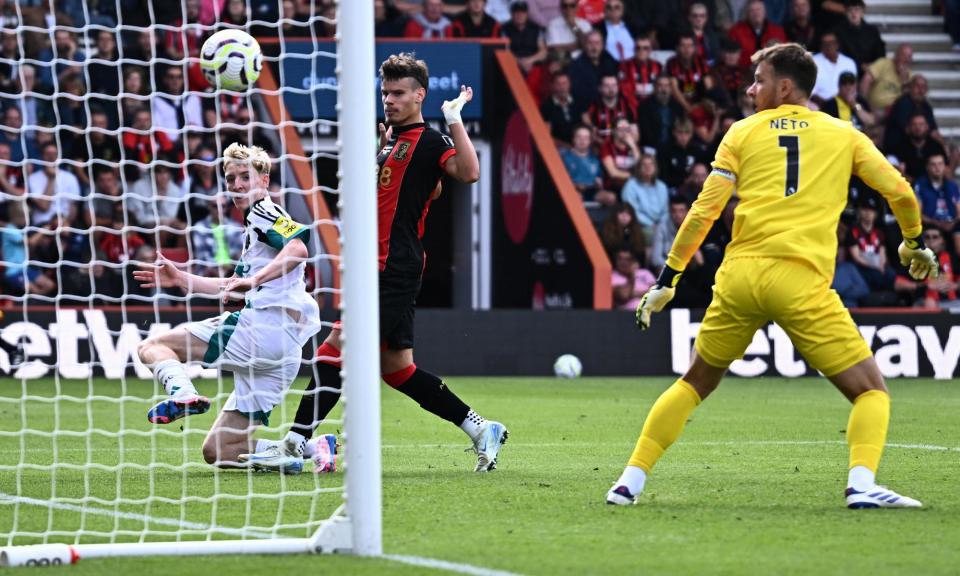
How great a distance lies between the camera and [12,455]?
9.20 meters

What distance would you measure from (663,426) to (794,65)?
1647mm

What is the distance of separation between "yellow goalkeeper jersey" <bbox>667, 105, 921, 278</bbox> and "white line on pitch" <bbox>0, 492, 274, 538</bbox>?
211 centimetres

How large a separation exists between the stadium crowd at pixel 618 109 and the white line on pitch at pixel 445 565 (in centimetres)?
1105

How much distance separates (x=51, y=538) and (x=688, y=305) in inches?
491

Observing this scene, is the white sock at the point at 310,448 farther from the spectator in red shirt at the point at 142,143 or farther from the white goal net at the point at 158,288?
the spectator in red shirt at the point at 142,143

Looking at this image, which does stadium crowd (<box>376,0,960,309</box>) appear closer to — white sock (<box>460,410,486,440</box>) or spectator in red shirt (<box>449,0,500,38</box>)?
spectator in red shirt (<box>449,0,500,38</box>)

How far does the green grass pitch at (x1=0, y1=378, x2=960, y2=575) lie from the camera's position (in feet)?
17.7

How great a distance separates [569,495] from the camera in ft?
23.3

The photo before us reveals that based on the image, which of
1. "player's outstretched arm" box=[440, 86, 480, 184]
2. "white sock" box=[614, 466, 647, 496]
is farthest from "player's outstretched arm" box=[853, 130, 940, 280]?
"player's outstretched arm" box=[440, 86, 480, 184]

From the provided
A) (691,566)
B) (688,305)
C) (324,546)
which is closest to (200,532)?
(324,546)

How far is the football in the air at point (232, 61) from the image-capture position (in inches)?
327

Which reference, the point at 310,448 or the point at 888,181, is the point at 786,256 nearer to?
the point at 888,181

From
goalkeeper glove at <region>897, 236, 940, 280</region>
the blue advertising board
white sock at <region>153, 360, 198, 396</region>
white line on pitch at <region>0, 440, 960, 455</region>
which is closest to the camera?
goalkeeper glove at <region>897, 236, 940, 280</region>

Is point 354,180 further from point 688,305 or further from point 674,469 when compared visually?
point 688,305
